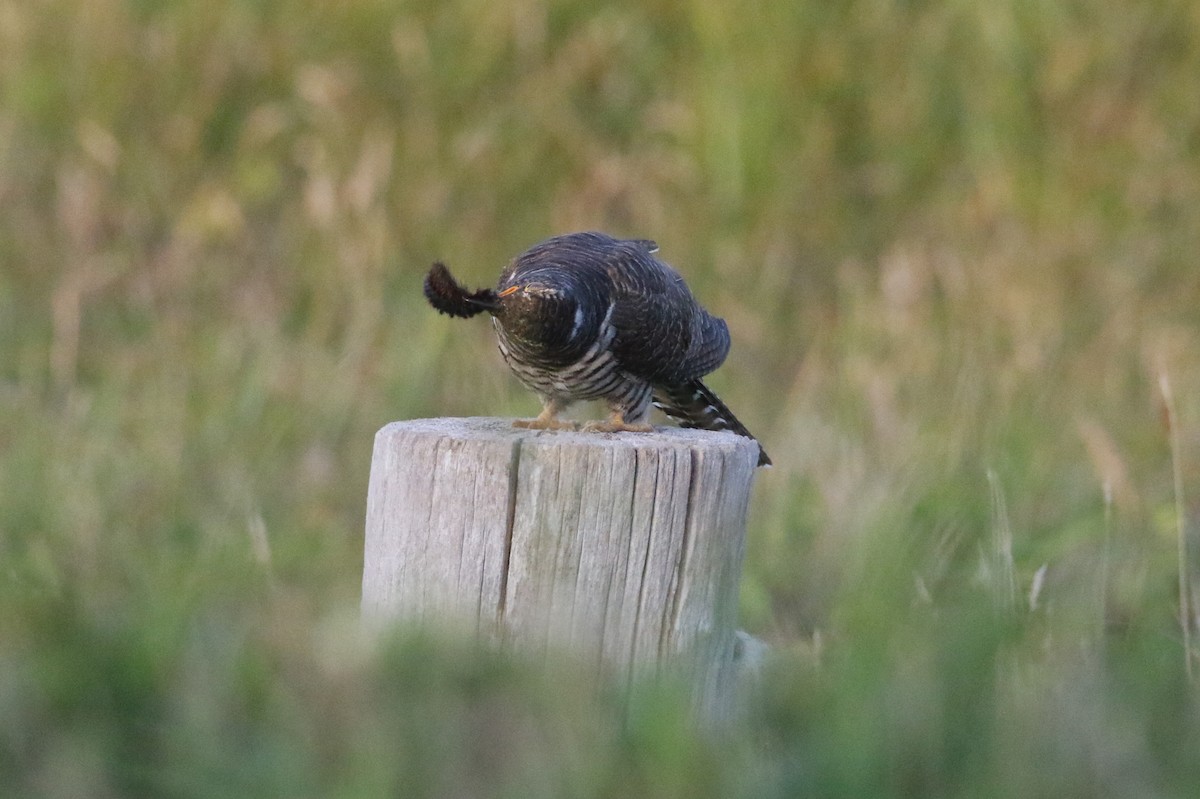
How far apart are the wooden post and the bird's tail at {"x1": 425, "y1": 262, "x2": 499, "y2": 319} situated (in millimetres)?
207

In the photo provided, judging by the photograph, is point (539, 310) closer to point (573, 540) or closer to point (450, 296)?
point (450, 296)

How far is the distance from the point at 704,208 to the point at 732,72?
67 centimetres

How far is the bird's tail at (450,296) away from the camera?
2.46 meters

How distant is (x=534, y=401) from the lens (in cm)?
447

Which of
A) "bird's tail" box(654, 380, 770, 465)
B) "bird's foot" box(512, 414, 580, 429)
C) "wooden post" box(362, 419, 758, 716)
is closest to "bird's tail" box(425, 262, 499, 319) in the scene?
"wooden post" box(362, 419, 758, 716)

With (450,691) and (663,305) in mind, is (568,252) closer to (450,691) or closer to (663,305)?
(663,305)

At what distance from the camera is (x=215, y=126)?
674 cm

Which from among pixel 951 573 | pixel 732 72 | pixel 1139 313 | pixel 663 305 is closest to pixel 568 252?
pixel 663 305

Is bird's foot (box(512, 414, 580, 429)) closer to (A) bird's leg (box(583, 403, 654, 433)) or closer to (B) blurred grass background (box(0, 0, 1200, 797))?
(A) bird's leg (box(583, 403, 654, 433))

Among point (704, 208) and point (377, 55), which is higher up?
point (377, 55)

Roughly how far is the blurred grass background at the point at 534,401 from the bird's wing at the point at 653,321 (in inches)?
20.5

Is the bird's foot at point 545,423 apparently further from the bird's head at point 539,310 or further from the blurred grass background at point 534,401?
the blurred grass background at point 534,401

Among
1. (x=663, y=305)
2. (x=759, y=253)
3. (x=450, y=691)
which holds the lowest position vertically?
(x=450, y=691)

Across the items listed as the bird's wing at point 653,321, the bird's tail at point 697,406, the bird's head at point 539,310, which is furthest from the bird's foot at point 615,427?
the bird's tail at point 697,406
